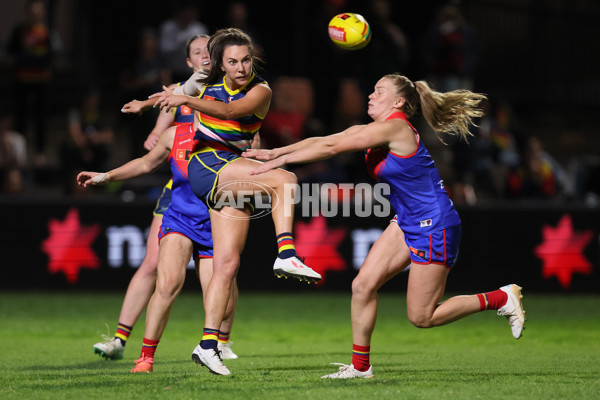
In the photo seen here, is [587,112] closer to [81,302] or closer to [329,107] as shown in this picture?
[329,107]

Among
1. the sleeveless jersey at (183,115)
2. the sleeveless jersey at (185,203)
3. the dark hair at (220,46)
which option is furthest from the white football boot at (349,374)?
the sleeveless jersey at (183,115)

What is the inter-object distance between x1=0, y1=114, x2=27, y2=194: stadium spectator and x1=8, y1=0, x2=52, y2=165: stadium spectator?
312 mm

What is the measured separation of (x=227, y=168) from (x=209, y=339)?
3.98ft

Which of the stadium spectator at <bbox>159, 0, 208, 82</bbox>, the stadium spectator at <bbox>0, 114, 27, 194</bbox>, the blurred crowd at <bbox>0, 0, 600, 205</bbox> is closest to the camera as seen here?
the stadium spectator at <bbox>0, 114, 27, 194</bbox>

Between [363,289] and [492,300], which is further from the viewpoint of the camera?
[492,300]

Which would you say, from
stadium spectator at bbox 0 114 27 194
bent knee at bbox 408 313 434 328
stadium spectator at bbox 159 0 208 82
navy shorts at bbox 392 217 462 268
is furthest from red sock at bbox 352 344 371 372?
stadium spectator at bbox 0 114 27 194

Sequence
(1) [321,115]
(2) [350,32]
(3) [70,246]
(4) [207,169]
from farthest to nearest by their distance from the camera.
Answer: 1. (1) [321,115]
2. (3) [70,246]
3. (2) [350,32]
4. (4) [207,169]

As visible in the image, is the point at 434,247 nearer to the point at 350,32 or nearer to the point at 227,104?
the point at 227,104

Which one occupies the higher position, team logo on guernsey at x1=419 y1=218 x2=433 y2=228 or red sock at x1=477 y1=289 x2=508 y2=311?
team logo on guernsey at x1=419 y1=218 x2=433 y2=228

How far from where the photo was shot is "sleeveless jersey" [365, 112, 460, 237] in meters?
6.91

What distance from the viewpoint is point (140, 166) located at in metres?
7.69

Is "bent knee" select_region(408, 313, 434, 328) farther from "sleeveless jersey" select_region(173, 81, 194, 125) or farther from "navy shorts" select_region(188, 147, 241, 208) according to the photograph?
→ "sleeveless jersey" select_region(173, 81, 194, 125)

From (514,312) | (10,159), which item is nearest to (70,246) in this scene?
(10,159)

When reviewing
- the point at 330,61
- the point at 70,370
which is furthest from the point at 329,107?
the point at 70,370
